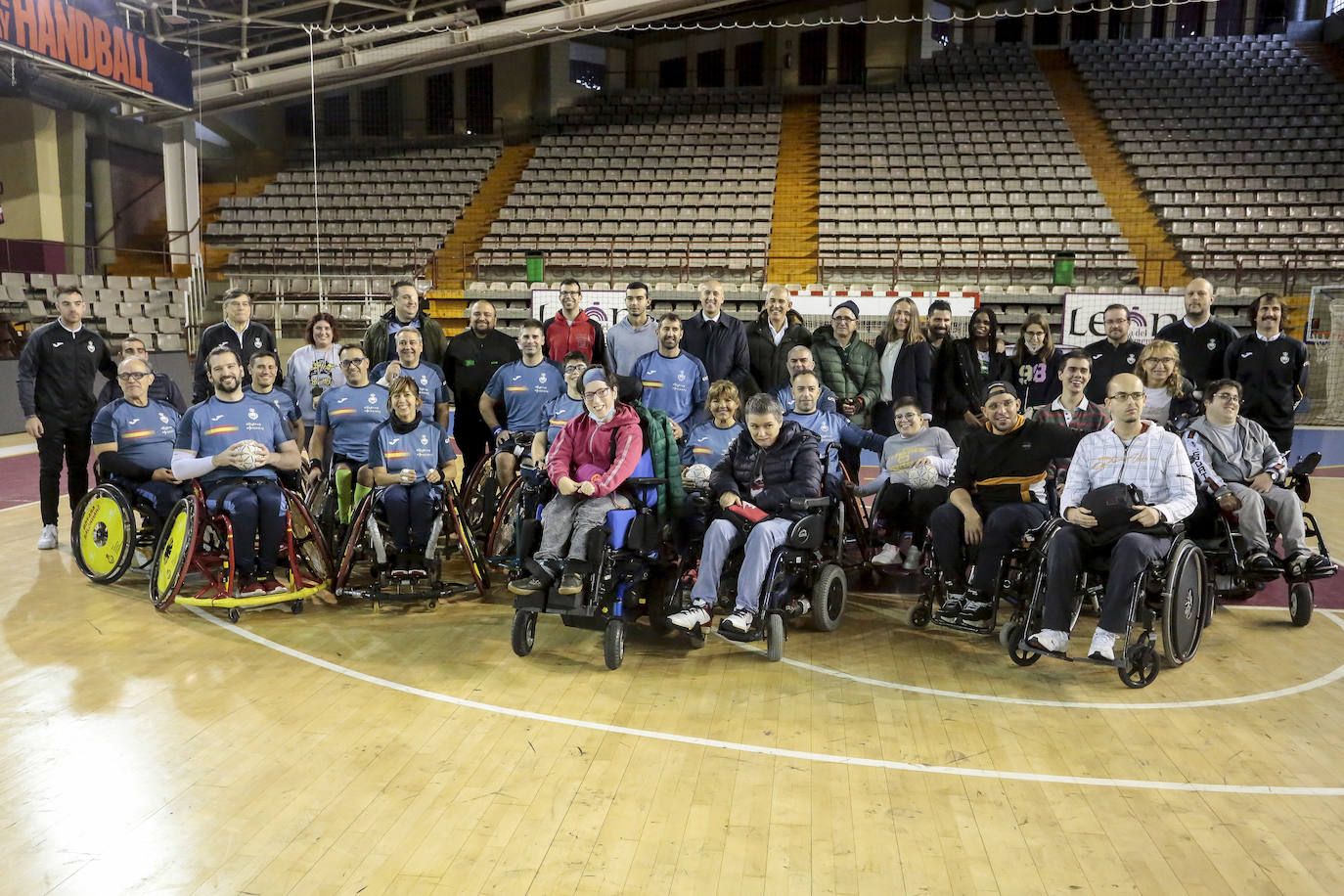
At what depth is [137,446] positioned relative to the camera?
512cm

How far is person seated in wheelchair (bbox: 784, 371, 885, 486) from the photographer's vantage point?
4684 mm

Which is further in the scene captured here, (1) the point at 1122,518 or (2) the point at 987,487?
(2) the point at 987,487

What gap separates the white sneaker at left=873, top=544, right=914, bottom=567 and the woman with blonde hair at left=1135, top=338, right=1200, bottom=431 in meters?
1.34

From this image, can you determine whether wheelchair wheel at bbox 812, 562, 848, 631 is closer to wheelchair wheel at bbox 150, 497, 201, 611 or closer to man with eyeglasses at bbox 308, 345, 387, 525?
man with eyeglasses at bbox 308, 345, 387, 525

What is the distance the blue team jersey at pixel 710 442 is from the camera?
4883mm

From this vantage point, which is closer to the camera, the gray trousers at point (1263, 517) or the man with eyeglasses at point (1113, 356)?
the gray trousers at point (1263, 517)

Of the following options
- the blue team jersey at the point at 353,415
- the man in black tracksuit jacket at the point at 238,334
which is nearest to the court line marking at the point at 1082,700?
the blue team jersey at the point at 353,415

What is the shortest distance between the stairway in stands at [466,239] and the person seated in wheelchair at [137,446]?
27.3 feet

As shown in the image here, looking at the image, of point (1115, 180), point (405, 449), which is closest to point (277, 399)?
point (405, 449)

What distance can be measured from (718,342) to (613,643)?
240 centimetres

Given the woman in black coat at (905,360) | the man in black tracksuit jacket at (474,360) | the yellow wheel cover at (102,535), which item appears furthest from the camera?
the man in black tracksuit jacket at (474,360)

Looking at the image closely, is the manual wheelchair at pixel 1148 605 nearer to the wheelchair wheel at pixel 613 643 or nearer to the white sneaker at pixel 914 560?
the white sneaker at pixel 914 560

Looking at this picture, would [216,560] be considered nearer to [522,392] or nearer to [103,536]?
[103,536]

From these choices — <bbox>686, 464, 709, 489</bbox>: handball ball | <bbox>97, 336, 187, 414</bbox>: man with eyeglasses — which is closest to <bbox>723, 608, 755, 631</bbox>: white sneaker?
<bbox>686, 464, 709, 489</bbox>: handball ball
